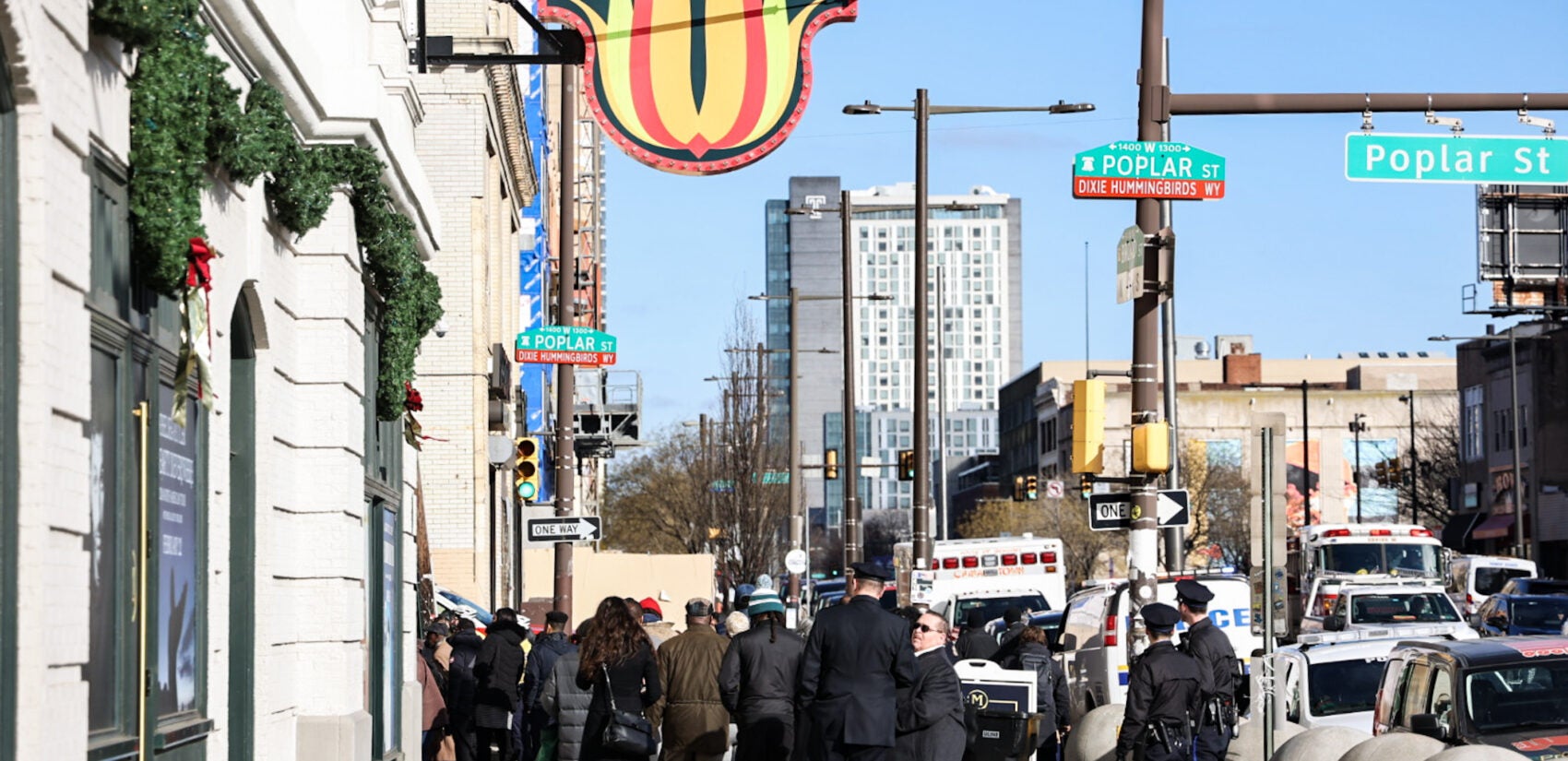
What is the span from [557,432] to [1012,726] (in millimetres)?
14328

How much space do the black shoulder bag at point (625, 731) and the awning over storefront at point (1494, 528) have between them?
7153 centimetres

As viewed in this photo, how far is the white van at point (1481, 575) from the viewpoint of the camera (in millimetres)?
46625

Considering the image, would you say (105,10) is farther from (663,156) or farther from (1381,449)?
(1381,449)

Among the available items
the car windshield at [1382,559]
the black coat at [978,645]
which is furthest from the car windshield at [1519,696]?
the car windshield at [1382,559]

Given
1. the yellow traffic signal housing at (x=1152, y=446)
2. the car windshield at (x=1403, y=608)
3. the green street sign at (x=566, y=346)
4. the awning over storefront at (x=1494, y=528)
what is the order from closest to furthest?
the yellow traffic signal housing at (x=1152, y=446) → the green street sign at (x=566, y=346) → the car windshield at (x=1403, y=608) → the awning over storefront at (x=1494, y=528)

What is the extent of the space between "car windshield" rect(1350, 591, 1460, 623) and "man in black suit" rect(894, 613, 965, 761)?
19.3 m

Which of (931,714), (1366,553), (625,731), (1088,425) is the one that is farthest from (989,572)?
(931,714)

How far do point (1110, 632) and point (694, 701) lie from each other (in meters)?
9.10

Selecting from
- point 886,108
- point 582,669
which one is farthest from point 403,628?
point 886,108

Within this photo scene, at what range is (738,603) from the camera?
22422mm

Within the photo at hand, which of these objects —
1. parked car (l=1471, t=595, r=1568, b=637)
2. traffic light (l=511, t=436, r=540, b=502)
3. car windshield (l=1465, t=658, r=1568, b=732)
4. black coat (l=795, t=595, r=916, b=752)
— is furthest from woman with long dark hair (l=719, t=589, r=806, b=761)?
parked car (l=1471, t=595, r=1568, b=637)

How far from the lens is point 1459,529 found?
288ft

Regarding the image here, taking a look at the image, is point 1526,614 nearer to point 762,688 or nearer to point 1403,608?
point 1403,608

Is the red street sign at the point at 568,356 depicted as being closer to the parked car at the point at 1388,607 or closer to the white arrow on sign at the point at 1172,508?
the white arrow on sign at the point at 1172,508
